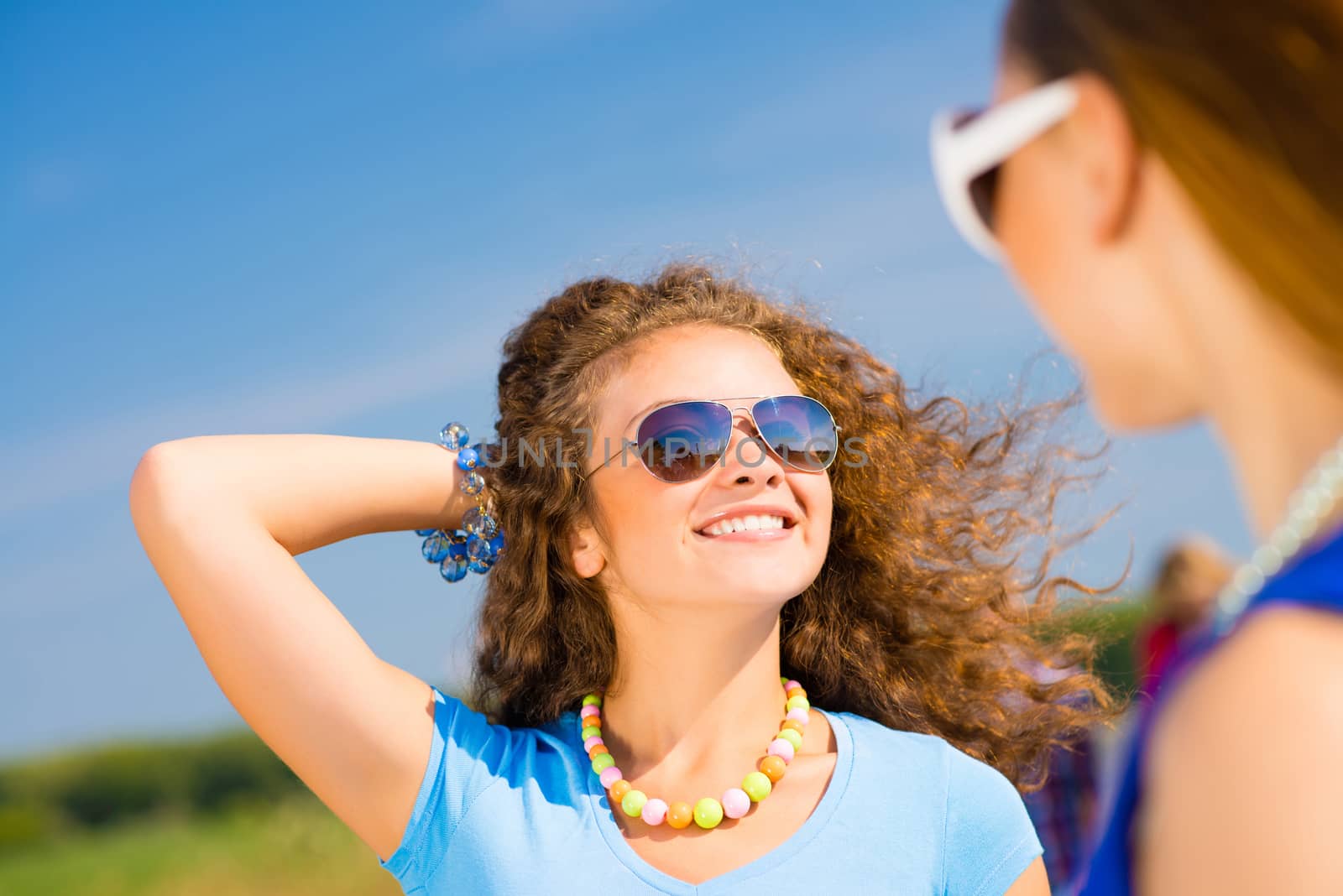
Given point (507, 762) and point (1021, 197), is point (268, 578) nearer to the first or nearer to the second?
point (507, 762)

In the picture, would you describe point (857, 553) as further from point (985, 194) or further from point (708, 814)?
point (985, 194)

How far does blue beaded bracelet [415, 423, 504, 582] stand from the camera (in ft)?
11.5

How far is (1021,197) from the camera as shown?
122 cm

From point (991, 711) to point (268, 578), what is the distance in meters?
2.26

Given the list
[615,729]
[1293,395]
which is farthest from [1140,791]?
[615,729]

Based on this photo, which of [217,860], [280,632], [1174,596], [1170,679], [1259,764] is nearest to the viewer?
[1259,764]

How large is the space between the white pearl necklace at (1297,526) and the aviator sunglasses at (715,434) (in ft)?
6.92

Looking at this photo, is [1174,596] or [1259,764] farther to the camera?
[1174,596]

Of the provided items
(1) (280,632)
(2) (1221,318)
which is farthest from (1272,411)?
(1) (280,632)

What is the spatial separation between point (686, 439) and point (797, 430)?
33 centimetres

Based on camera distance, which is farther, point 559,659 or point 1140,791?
point 559,659

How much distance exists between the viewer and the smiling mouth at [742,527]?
10.1 ft

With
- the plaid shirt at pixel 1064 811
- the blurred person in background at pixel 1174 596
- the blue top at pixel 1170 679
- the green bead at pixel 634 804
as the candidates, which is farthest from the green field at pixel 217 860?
the blue top at pixel 1170 679

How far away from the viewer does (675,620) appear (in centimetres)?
315
